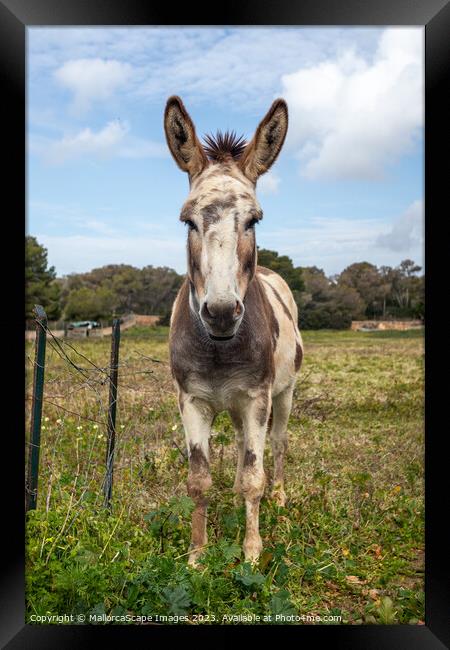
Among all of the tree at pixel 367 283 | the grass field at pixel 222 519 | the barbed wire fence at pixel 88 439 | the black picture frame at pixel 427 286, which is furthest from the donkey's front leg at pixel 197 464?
the tree at pixel 367 283

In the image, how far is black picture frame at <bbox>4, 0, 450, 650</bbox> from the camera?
10.7 feet

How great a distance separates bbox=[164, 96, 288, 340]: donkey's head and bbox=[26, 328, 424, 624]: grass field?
4.61ft

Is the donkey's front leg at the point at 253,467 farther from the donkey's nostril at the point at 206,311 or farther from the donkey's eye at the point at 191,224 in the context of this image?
the donkey's eye at the point at 191,224

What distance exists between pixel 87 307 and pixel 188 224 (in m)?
2.73

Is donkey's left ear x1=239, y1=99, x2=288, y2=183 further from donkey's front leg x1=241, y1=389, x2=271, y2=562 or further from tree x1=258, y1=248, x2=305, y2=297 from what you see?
donkey's front leg x1=241, y1=389, x2=271, y2=562

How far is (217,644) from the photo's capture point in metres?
3.21

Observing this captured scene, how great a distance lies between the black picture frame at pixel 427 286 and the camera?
10.7 ft

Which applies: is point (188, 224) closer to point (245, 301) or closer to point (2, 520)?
point (245, 301)

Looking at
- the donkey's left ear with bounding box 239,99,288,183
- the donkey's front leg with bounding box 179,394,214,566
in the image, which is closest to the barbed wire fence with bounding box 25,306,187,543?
the donkey's front leg with bounding box 179,394,214,566

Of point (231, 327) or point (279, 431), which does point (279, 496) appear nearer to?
point (279, 431)

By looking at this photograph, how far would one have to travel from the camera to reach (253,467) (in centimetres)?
387

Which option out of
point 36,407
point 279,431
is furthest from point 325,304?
point 36,407

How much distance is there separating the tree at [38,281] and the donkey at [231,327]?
110 cm

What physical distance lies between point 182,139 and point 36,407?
222 centimetres
